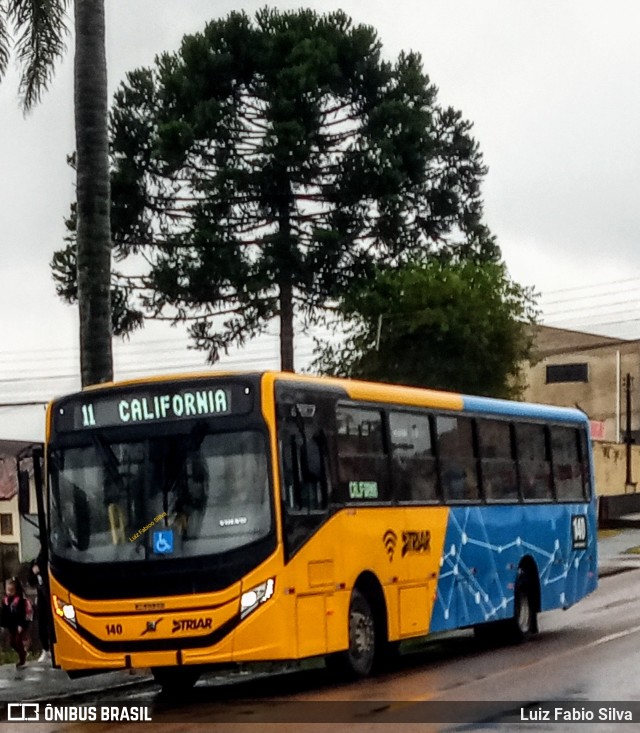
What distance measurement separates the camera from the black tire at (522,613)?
22359mm

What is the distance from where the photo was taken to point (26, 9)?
2336cm

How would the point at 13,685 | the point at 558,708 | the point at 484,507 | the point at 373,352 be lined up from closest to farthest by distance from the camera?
1. the point at 558,708
2. the point at 13,685
3. the point at 484,507
4. the point at 373,352

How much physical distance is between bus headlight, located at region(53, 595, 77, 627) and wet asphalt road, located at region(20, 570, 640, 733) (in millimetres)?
1100

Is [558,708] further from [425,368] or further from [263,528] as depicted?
[425,368]

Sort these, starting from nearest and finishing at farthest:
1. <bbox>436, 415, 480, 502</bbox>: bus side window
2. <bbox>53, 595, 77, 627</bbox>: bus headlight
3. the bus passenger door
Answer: the bus passenger door
<bbox>53, 595, 77, 627</bbox>: bus headlight
<bbox>436, 415, 480, 502</bbox>: bus side window

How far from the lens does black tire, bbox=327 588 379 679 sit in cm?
1720

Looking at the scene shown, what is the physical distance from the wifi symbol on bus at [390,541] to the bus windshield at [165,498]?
2.65 metres

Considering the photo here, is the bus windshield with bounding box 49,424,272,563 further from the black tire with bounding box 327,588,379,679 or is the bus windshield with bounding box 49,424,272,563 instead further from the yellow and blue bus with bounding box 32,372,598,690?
the black tire with bounding box 327,588,379,679

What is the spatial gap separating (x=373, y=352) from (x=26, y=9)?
39516 millimetres

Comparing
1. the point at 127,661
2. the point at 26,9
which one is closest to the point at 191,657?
the point at 127,661

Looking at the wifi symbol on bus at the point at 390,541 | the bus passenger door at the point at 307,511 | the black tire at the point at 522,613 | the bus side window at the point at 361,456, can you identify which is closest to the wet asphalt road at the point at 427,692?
the black tire at the point at 522,613

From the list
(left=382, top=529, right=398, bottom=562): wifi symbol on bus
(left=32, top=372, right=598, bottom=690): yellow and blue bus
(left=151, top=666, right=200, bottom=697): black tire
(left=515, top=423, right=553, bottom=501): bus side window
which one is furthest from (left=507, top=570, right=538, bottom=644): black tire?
(left=151, top=666, right=200, bottom=697): black tire

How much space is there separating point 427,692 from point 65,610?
349 cm

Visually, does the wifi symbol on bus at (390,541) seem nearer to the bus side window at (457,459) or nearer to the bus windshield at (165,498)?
the bus side window at (457,459)
